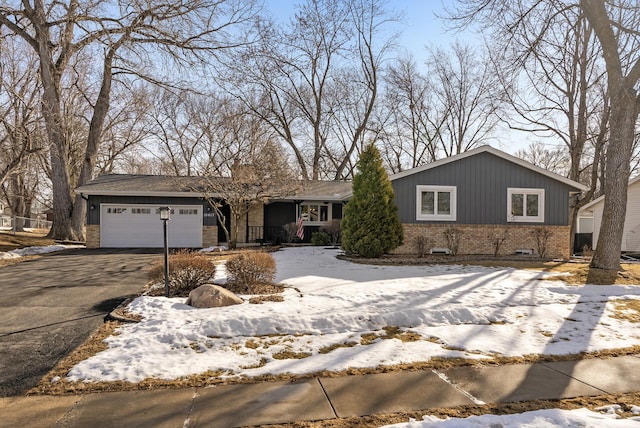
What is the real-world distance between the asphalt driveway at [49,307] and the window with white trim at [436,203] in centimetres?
994

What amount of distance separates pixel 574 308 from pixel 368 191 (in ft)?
25.1

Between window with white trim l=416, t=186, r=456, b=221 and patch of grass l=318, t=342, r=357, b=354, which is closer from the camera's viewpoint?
patch of grass l=318, t=342, r=357, b=354

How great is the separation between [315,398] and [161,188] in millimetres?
17523

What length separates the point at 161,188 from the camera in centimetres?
1939

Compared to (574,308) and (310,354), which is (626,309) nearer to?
(574,308)

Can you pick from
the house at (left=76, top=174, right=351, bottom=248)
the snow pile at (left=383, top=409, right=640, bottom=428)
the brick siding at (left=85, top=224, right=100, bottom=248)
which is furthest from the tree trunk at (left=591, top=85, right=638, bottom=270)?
the brick siding at (left=85, top=224, right=100, bottom=248)

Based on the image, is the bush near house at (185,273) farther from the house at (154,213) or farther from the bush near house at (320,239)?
the bush near house at (320,239)

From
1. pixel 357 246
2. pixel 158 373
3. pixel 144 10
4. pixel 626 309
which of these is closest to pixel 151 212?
pixel 144 10

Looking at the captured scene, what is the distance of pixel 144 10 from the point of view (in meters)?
15.5

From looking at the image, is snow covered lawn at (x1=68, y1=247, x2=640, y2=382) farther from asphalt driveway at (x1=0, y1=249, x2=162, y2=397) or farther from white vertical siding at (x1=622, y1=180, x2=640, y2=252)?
white vertical siding at (x1=622, y1=180, x2=640, y2=252)

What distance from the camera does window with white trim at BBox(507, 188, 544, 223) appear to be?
16.5 metres

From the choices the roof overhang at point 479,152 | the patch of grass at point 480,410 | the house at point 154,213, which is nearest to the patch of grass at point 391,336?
the patch of grass at point 480,410

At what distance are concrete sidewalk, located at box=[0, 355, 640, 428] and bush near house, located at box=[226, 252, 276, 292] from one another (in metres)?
4.18

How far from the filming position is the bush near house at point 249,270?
814 cm
